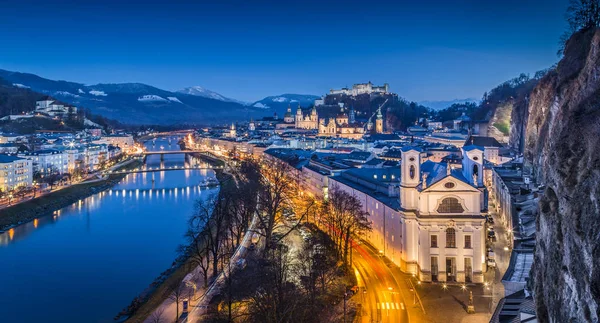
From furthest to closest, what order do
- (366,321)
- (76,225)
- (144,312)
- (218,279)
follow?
(76,225)
(218,279)
(144,312)
(366,321)

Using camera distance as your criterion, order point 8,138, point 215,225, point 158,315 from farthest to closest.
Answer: point 8,138 → point 215,225 → point 158,315

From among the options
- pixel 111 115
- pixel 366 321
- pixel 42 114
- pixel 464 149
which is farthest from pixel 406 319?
pixel 111 115

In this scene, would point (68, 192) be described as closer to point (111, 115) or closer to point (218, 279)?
point (218, 279)

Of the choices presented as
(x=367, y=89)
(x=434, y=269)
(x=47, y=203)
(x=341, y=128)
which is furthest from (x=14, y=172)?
(x=367, y=89)

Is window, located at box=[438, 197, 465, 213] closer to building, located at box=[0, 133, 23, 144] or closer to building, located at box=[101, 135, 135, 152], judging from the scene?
building, located at box=[0, 133, 23, 144]

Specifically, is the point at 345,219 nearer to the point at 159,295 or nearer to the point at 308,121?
the point at 159,295

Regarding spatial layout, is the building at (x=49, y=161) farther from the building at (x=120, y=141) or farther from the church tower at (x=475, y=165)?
the church tower at (x=475, y=165)
